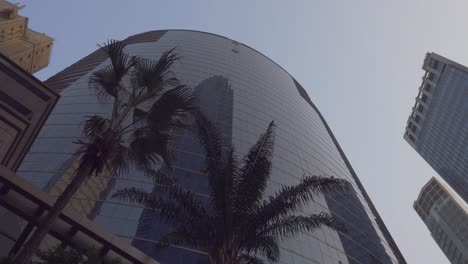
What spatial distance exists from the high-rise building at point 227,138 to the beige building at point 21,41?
33262mm

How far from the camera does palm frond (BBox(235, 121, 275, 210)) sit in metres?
14.6

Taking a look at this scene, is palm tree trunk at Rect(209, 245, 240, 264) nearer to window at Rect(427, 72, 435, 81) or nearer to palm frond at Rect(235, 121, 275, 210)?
palm frond at Rect(235, 121, 275, 210)

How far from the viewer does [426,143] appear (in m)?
110

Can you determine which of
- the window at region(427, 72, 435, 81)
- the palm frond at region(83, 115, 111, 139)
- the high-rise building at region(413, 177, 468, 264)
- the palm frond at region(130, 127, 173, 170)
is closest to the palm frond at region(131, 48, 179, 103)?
the palm frond at region(130, 127, 173, 170)

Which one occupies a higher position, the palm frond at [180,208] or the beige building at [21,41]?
the beige building at [21,41]

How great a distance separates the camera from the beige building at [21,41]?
7700 centimetres

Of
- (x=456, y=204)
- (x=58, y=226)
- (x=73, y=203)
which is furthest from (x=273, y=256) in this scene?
(x=456, y=204)

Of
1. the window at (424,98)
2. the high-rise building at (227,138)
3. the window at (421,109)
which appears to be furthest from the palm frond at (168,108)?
the window at (421,109)

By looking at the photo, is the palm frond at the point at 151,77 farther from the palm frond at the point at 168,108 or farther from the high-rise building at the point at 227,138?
the high-rise building at the point at 227,138

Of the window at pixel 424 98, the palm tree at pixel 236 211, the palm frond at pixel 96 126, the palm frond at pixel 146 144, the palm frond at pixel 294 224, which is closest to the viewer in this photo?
the palm frond at pixel 96 126

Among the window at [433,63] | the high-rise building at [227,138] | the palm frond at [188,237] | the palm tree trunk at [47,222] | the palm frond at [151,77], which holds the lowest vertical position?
the palm tree trunk at [47,222]

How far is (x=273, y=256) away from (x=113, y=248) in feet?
18.4

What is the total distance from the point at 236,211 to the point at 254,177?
144 cm

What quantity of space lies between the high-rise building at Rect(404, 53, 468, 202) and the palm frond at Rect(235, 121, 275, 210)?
8657cm
